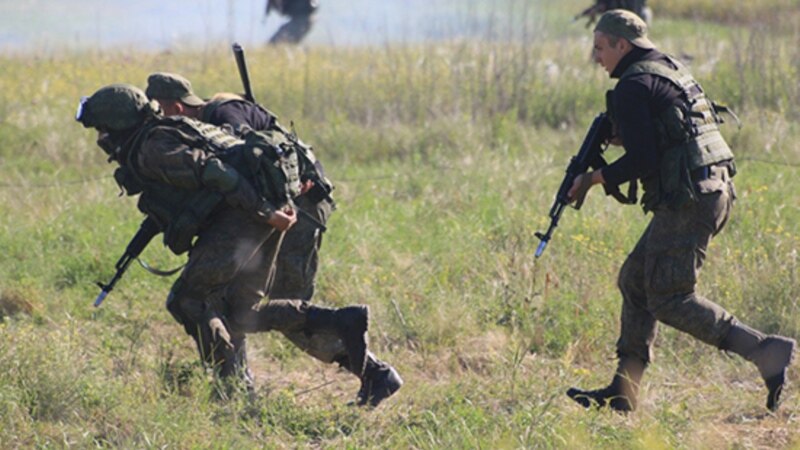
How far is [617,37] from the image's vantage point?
5.25 m

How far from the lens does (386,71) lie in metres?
13.1

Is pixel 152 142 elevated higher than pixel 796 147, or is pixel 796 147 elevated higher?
→ pixel 152 142

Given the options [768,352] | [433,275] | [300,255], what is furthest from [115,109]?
[768,352]

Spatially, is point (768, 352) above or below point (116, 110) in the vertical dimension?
below

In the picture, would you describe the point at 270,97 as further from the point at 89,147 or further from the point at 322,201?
the point at 322,201

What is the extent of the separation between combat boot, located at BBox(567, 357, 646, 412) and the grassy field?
102mm

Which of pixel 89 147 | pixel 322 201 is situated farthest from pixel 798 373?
pixel 89 147

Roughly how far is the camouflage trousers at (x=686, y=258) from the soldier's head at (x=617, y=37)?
0.61 metres

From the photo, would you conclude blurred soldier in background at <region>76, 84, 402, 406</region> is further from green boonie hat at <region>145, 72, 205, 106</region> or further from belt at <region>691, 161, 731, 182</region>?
belt at <region>691, 161, 731, 182</region>

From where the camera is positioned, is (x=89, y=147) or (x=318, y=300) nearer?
(x=318, y=300)

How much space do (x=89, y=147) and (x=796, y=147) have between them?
574 cm

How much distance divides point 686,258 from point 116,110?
2.41 meters

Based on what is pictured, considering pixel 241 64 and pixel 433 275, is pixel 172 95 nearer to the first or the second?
pixel 241 64

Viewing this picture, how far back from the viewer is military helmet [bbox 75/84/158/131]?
17.2 ft
